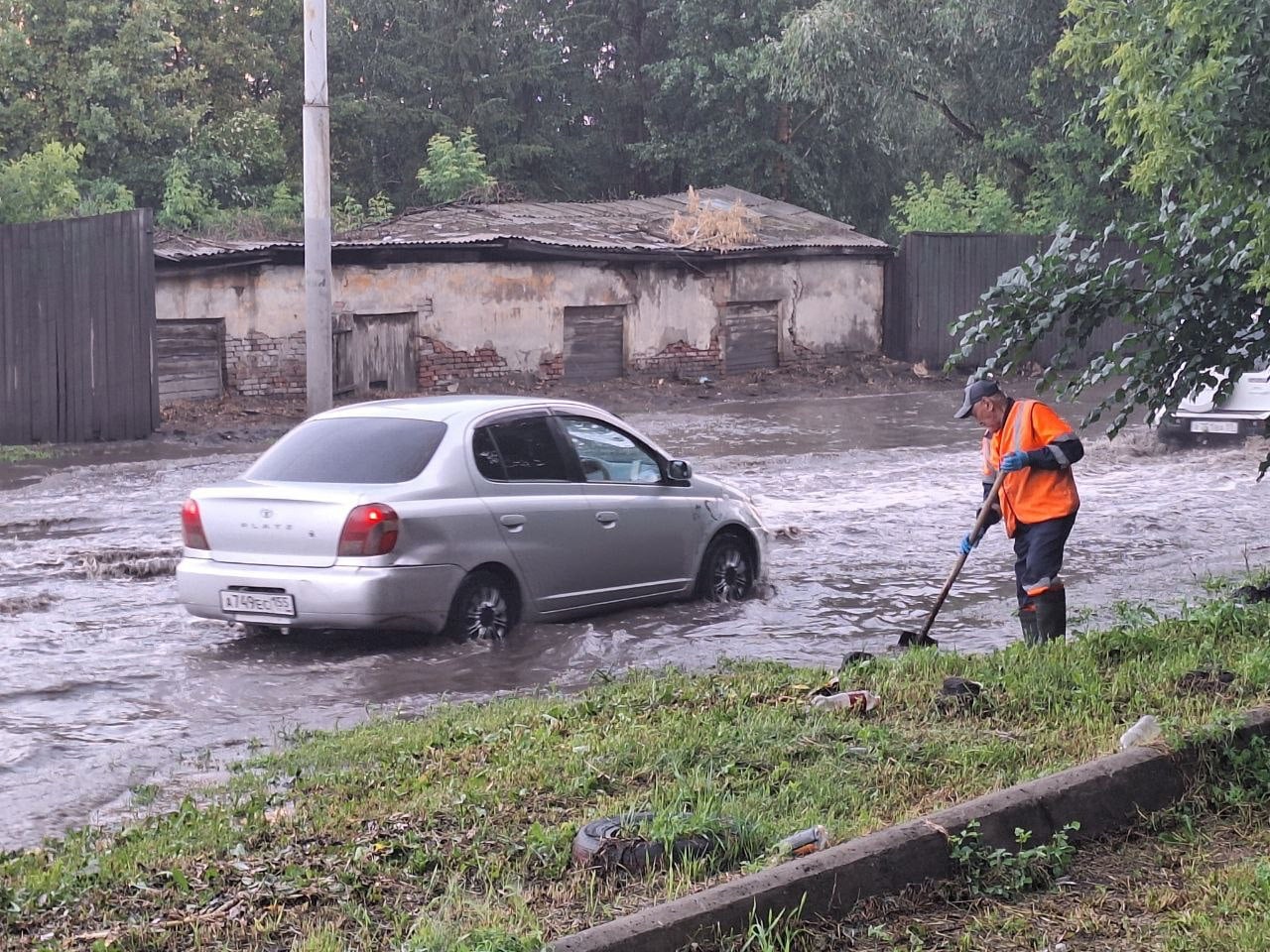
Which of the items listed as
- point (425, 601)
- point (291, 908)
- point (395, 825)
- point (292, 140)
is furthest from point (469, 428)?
point (292, 140)

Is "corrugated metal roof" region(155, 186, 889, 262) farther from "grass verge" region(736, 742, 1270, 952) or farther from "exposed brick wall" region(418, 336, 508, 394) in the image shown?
"grass verge" region(736, 742, 1270, 952)

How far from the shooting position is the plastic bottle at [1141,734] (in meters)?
5.57

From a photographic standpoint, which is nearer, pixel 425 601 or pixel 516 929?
pixel 516 929

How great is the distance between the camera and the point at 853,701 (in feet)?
21.6

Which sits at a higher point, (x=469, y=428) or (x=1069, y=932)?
(x=469, y=428)

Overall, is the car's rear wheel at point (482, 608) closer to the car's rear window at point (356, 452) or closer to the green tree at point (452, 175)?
the car's rear window at point (356, 452)

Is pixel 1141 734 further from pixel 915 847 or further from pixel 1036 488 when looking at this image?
pixel 1036 488

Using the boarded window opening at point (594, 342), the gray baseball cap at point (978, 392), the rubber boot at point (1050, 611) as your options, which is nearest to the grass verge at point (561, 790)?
the rubber boot at point (1050, 611)

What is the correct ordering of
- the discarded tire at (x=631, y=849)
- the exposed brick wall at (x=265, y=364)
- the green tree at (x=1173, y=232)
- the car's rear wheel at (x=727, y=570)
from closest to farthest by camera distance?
the discarded tire at (x=631, y=849)
the green tree at (x=1173, y=232)
the car's rear wheel at (x=727, y=570)
the exposed brick wall at (x=265, y=364)

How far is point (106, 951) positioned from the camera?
12.9 ft

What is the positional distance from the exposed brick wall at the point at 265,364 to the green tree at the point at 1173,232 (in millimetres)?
15425

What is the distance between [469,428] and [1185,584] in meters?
5.59

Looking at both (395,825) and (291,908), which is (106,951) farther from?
(395,825)

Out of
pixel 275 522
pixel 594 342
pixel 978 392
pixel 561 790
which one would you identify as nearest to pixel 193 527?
pixel 275 522
